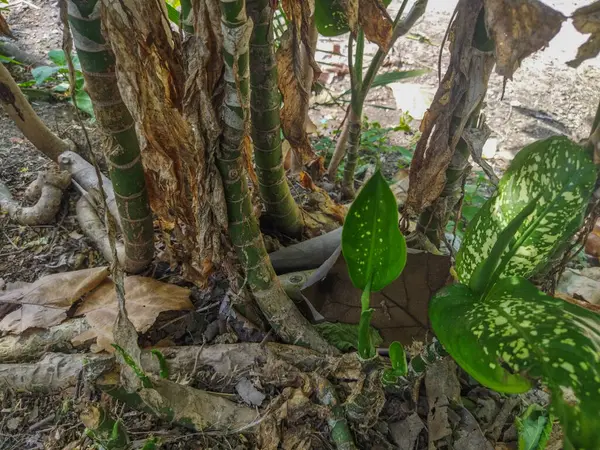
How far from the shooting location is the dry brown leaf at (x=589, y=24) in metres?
0.61

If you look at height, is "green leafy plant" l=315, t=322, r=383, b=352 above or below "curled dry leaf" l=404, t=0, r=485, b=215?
below

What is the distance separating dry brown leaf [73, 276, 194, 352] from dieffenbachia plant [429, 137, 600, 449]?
0.60 meters

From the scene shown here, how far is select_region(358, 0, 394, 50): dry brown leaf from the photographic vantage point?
0.88 m

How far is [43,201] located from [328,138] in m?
1.20

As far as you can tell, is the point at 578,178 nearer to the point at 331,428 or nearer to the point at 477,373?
the point at 477,373

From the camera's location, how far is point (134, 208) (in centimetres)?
97

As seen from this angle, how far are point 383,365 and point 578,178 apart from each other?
1.50 feet

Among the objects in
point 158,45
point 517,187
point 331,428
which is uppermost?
point 158,45

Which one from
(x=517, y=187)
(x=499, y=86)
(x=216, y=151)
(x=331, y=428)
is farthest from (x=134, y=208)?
(x=499, y=86)

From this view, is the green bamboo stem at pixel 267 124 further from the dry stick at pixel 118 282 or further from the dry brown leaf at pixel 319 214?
the dry stick at pixel 118 282

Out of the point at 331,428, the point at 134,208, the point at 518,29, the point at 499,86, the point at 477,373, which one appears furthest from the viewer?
the point at 499,86

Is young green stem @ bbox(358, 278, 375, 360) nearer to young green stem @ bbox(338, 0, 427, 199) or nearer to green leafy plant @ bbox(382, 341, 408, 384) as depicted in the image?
green leafy plant @ bbox(382, 341, 408, 384)

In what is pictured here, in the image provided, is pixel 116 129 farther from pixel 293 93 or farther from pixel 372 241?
pixel 372 241

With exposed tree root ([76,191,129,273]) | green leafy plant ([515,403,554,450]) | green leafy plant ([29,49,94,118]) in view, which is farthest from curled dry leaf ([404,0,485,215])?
green leafy plant ([29,49,94,118])
